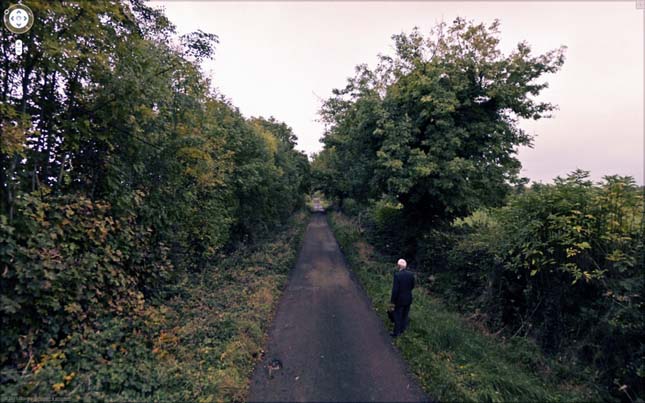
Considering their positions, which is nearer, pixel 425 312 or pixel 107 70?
pixel 107 70

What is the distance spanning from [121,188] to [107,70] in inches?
81.2

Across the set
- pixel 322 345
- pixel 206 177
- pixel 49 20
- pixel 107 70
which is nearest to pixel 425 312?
pixel 322 345

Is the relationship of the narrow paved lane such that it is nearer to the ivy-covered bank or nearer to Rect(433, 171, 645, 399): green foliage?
the ivy-covered bank

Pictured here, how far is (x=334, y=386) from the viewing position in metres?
5.39

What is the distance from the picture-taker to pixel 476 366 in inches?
220

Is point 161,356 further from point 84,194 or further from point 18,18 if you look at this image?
point 18,18

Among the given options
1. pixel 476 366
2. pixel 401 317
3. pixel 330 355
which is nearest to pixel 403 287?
pixel 401 317

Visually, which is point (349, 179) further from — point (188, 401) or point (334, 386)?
point (188, 401)

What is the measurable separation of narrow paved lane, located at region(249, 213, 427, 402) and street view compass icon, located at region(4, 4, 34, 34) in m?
6.37

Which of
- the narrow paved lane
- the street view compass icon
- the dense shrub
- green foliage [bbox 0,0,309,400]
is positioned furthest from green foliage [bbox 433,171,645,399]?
the street view compass icon

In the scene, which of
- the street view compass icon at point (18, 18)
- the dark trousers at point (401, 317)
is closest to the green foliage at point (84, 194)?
the street view compass icon at point (18, 18)

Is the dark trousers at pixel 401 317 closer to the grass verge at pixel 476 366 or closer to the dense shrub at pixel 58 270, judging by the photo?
the grass verge at pixel 476 366

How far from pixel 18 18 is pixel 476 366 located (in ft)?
29.0

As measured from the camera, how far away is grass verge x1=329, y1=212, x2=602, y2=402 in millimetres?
4855
